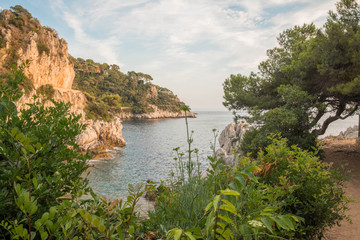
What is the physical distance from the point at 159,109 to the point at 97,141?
7035 cm

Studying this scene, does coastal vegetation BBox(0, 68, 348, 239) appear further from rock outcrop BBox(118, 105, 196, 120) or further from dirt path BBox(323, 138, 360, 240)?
rock outcrop BBox(118, 105, 196, 120)

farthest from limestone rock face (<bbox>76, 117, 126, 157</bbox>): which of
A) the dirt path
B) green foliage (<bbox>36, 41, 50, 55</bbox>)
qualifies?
the dirt path

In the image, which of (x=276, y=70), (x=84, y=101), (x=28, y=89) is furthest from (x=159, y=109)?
(x=276, y=70)

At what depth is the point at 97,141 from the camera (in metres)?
28.3

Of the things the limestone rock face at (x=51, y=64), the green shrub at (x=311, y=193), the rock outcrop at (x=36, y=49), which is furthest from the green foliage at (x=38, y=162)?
the limestone rock face at (x=51, y=64)

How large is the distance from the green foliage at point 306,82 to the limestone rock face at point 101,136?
735 inches

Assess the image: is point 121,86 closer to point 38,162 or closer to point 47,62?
point 47,62

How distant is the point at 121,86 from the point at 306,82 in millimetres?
82437

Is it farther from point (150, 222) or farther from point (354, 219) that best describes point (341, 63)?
point (150, 222)

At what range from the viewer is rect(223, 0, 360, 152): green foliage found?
29.4ft

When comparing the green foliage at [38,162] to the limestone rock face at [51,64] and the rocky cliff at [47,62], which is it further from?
the limestone rock face at [51,64]

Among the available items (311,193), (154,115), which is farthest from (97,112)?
(154,115)

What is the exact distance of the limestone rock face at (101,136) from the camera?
2542cm

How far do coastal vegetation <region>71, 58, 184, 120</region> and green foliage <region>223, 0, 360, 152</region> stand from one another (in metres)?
50.7
